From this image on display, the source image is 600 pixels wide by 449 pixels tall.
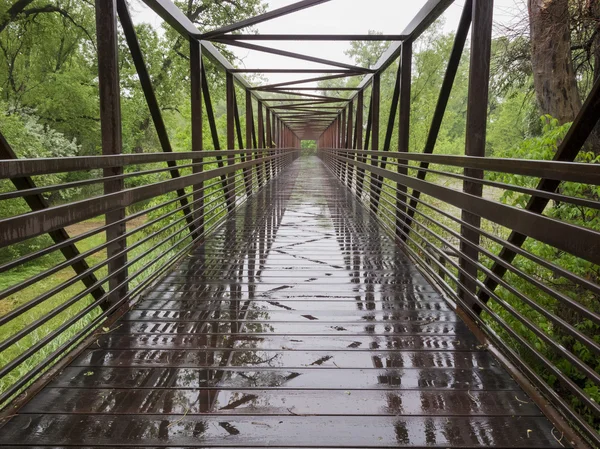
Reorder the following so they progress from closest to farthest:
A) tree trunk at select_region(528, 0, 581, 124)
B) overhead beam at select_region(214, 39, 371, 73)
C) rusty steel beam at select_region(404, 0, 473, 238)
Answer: rusty steel beam at select_region(404, 0, 473, 238), tree trunk at select_region(528, 0, 581, 124), overhead beam at select_region(214, 39, 371, 73)

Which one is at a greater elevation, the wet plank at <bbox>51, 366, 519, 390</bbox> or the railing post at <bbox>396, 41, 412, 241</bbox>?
the railing post at <bbox>396, 41, 412, 241</bbox>

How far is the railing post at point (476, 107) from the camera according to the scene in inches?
124

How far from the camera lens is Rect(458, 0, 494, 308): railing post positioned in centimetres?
314

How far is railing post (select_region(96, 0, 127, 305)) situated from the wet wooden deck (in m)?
0.31

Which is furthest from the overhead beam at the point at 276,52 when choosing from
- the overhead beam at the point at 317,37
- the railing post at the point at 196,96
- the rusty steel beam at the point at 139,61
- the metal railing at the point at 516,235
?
the rusty steel beam at the point at 139,61

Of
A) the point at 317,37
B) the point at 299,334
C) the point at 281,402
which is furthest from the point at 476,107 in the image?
the point at 317,37

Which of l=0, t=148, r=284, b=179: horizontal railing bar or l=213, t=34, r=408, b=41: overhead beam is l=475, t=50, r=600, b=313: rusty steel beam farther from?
l=213, t=34, r=408, b=41: overhead beam

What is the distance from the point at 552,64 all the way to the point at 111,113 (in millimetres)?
4700

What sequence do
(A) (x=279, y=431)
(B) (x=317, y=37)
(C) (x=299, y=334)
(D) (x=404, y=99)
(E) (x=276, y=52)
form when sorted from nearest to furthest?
(A) (x=279, y=431) < (C) (x=299, y=334) < (D) (x=404, y=99) < (B) (x=317, y=37) < (E) (x=276, y=52)

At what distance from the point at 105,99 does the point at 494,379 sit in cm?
281

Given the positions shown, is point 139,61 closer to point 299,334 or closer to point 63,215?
point 63,215

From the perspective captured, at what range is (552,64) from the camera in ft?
17.7

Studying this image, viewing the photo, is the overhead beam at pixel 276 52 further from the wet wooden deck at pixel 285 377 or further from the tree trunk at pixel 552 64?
the wet wooden deck at pixel 285 377

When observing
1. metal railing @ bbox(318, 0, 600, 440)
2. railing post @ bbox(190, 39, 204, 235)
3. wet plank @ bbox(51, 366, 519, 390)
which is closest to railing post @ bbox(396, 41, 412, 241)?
metal railing @ bbox(318, 0, 600, 440)
